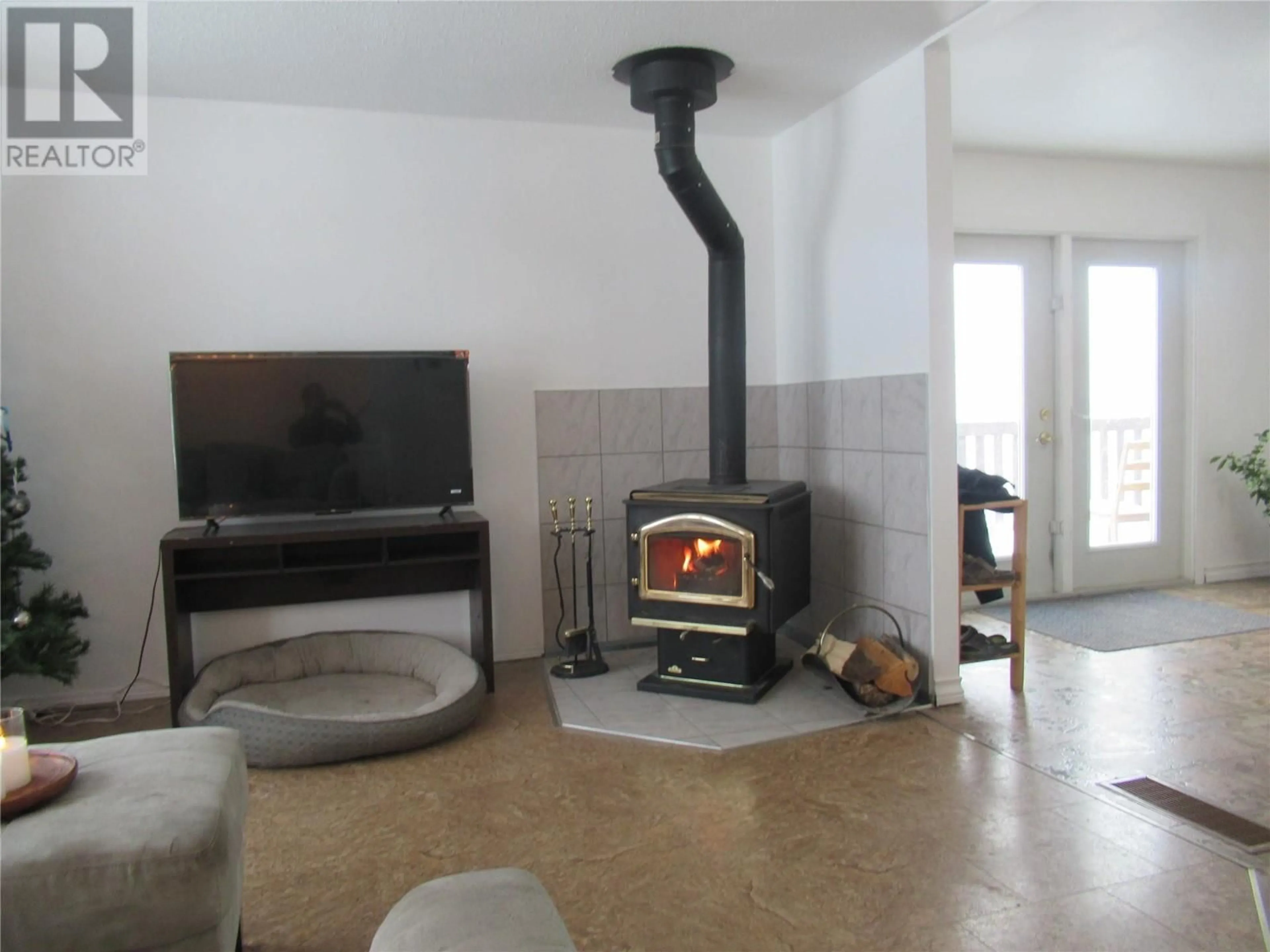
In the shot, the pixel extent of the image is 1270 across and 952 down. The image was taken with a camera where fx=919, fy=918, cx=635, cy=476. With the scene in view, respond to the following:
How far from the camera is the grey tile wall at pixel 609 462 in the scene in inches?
159

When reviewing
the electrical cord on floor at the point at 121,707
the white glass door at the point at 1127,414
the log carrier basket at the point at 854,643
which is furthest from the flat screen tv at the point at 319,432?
the white glass door at the point at 1127,414

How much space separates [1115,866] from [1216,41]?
2.98 meters

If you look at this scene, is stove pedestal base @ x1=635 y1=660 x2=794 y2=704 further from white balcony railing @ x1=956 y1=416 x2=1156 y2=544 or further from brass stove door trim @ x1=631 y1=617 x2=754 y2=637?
white balcony railing @ x1=956 y1=416 x2=1156 y2=544

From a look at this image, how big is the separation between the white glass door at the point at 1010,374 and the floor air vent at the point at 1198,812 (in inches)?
90.9

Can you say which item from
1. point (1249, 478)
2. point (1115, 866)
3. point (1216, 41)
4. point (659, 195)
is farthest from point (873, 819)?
point (1249, 478)

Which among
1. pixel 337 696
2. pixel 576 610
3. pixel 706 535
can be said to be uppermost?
pixel 706 535

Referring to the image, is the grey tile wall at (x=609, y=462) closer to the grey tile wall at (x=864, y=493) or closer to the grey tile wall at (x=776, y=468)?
the grey tile wall at (x=776, y=468)

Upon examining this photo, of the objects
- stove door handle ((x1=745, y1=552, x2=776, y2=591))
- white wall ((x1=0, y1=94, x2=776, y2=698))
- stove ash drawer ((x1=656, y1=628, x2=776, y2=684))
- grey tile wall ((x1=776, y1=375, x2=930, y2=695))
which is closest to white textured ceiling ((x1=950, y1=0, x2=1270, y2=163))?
white wall ((x1=0, y1=94, x2=776, y2=698))

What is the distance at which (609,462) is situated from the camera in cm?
412

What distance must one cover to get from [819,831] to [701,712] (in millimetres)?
Result: 925

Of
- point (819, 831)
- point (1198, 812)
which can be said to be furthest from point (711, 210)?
point (1198, 812)

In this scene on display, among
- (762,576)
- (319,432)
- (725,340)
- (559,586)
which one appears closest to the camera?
(762,576)

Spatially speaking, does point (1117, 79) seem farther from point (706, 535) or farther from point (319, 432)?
point (319, 432)

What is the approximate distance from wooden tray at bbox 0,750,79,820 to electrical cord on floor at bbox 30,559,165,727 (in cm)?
164
